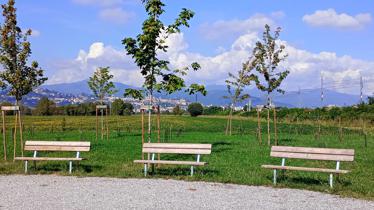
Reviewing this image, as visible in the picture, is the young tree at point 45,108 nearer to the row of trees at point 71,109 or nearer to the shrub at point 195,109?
the row of trees at point 71,109

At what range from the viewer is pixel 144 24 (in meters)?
13.6

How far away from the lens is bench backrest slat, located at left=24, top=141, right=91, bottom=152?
493 inches

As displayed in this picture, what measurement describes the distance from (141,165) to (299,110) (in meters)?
41.1

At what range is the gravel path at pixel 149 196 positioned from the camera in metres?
8.55

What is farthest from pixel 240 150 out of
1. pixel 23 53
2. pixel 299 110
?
pixel 299 110

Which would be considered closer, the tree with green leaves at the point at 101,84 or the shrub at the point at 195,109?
the tree with green leaves at the point at 101,84

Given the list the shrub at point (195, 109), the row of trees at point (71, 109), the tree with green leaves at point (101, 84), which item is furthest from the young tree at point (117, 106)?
the tree with green leaves at point (101, 84)

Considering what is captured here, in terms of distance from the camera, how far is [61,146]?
12742 millimetres

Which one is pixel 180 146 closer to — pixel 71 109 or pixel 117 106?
pixel 117 106

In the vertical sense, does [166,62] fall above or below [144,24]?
below

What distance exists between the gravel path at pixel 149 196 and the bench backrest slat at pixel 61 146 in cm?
131

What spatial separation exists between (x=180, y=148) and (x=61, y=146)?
3.15 m

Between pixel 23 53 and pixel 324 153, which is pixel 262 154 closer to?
pixel 324 153

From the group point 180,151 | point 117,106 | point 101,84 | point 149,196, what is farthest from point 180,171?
point 117,106
